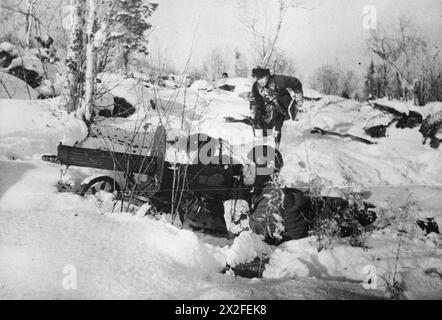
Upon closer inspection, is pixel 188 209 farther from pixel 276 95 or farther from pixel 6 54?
pixel 6 54

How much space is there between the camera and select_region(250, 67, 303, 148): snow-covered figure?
19.8 ft

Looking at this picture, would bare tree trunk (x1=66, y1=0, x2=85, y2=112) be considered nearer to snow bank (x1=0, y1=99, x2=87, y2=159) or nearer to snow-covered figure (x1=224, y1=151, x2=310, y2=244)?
snow bank (x1=0, y1=99, x2=87, y2=159)

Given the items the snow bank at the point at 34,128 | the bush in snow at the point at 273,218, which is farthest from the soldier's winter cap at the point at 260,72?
the snow bank at the point at 34,128

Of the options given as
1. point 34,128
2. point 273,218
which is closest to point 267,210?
point 273,218

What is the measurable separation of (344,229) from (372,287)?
150 centimetres

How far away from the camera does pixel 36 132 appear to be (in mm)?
5367

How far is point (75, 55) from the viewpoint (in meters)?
6.21

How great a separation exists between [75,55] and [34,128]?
1598mm

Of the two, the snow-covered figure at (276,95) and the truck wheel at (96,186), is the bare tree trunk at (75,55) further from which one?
the snow-covered figure at (276,95)

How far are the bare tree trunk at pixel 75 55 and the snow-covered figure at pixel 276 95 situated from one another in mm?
3161

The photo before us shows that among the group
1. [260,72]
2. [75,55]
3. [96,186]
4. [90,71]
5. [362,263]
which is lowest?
[362,263]

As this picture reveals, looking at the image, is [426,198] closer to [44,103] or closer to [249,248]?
[249,248]

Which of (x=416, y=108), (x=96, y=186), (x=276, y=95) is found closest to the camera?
(x=96, y=186)

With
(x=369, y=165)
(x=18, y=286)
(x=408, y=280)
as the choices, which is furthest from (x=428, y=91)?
(x=18, y=286)
